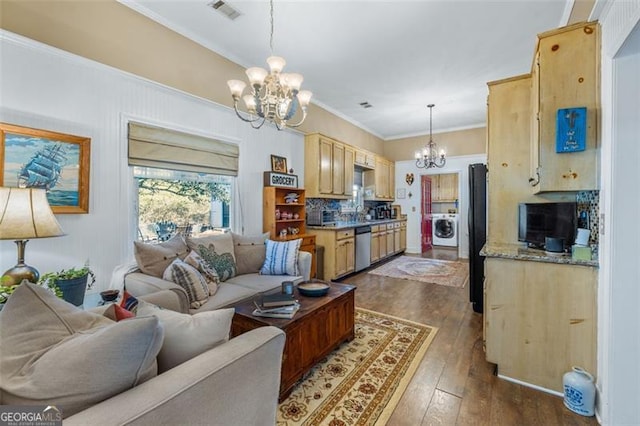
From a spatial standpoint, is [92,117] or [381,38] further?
[381,38]

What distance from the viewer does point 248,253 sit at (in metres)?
3.25

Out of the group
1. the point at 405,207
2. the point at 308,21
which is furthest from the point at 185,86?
the point at 405,207

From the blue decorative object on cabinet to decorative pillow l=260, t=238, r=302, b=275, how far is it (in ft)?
8.17

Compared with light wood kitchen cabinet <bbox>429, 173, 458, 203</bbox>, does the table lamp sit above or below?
below

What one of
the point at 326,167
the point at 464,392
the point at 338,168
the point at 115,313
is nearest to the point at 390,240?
the point at 338,168

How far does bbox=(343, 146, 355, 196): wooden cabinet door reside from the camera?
5488 mm

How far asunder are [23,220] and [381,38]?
3.47m

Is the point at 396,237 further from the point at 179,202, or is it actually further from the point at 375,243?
the point at 179,202

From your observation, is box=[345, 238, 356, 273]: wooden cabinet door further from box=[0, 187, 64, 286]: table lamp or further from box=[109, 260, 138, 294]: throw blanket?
box=[0, 187, 64, 286]: table lamp

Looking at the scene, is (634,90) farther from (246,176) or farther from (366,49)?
(246,176)

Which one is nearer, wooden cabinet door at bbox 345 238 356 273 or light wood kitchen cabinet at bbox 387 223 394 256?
wooden cabinet door at bbox 345 238 356 273

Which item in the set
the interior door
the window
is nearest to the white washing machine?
the interior door

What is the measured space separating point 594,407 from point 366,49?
374 centimetres

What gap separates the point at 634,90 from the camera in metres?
1.55
